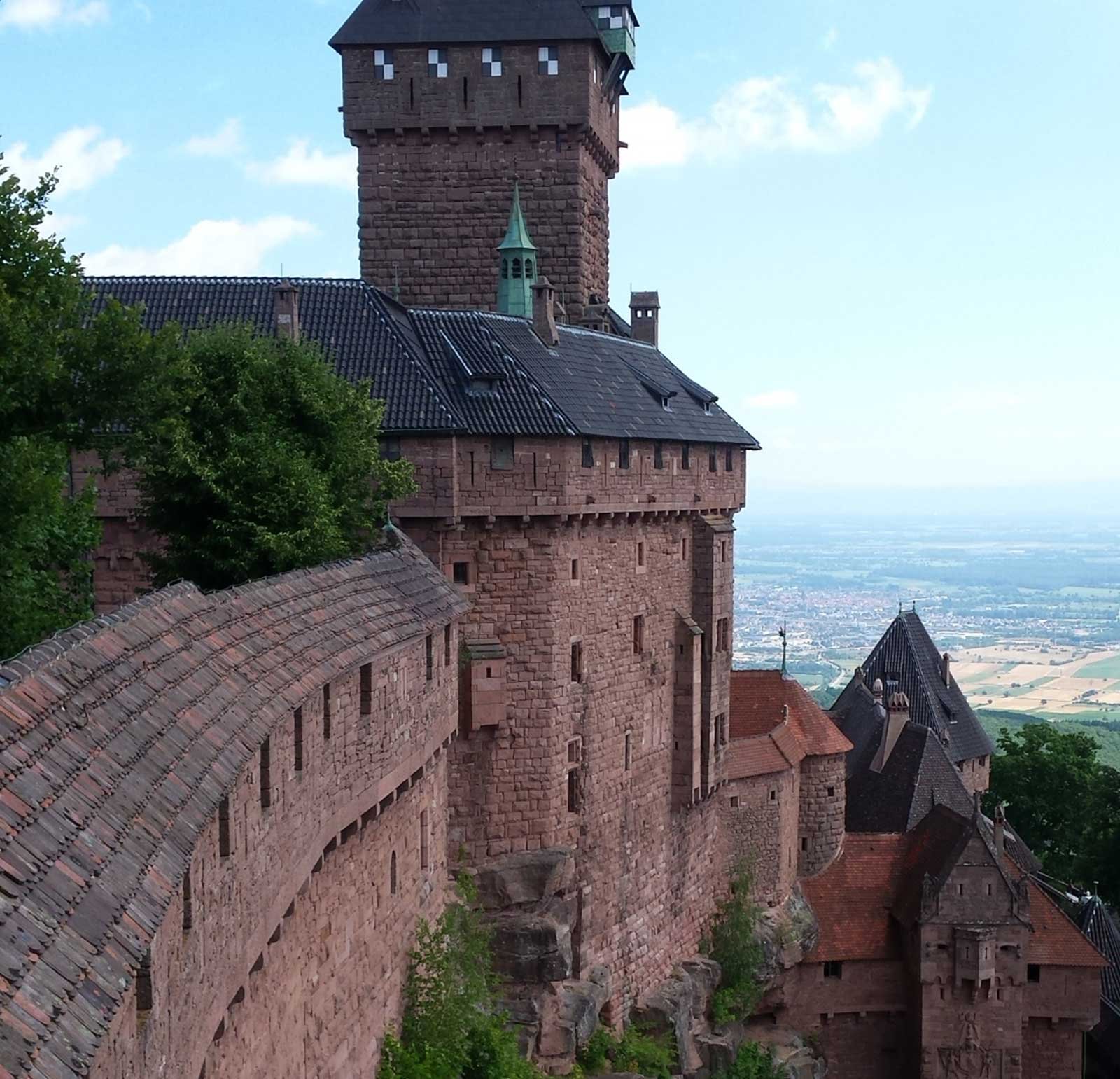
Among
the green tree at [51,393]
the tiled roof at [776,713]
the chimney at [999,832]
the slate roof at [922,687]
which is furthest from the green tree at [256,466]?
the slate roof at [922,687]

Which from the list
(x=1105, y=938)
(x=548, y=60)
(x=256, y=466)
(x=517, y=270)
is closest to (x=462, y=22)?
(x=548, y=60)

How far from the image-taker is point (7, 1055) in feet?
19.1

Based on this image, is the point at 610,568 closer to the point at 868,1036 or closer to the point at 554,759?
the point at 554,759

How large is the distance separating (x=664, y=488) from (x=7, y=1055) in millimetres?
25378

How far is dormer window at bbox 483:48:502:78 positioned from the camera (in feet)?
103

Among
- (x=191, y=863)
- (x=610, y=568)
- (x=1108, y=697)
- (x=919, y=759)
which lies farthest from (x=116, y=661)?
(x=1108, y=697)

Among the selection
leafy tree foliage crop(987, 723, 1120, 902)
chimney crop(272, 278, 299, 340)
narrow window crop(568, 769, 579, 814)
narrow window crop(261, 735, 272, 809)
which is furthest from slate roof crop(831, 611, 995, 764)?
narrow window crop(261, 735, 272, 809)

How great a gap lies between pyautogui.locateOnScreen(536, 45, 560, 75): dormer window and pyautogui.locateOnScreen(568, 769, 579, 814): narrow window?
42.1ft

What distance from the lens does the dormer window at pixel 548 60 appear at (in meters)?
31.5

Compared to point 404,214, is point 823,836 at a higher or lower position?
lower

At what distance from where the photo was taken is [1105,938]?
144ft

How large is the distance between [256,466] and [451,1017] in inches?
274

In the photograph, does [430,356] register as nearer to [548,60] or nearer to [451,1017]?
[548,60]

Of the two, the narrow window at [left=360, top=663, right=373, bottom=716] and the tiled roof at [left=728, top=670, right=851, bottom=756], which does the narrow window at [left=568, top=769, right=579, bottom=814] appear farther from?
the narrow window at [left=360, top=663, right=373, bottom=716]
